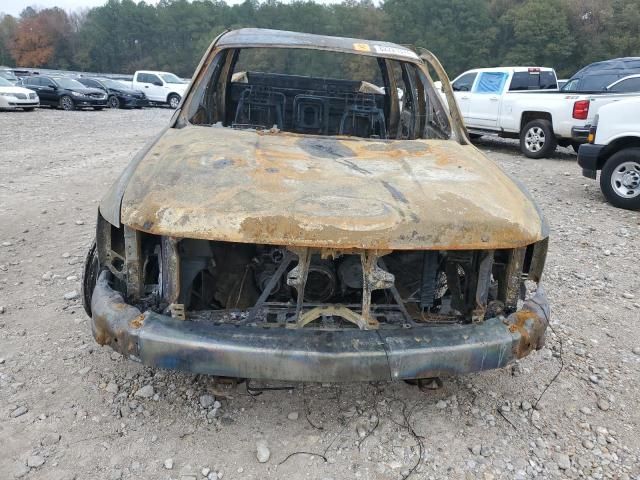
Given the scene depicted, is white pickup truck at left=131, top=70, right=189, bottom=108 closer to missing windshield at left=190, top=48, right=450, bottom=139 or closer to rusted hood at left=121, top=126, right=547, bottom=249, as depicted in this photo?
missing windshield at left=190, top=48, right=450, bottom=139

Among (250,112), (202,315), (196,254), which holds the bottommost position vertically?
(202,315)

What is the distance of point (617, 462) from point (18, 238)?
487 centimetres

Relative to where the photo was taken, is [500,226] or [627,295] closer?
[500,226]

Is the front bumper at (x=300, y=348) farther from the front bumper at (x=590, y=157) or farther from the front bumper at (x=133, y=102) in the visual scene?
the front bumper at (x=133, y=102)

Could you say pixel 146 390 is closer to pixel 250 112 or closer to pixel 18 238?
pixel 250 112

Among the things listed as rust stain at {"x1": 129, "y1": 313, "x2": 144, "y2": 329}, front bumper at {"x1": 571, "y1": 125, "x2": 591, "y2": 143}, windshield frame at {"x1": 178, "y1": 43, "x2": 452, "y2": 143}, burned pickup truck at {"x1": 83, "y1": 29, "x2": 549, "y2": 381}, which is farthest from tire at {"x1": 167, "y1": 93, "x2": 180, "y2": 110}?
rust stain at {"x1": 129, "y1": 313, "x2": 144, "y2": 329}

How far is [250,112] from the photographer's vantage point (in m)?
4.43

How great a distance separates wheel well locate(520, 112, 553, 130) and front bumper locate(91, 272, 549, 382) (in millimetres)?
9005

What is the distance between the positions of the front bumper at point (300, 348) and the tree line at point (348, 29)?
103 feet

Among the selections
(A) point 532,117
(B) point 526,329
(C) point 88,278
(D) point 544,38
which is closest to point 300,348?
(B) point 526,329

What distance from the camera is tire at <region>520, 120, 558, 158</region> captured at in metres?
10.2

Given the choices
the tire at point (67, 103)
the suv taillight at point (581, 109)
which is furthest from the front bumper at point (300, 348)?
the tire at point (67, 103)

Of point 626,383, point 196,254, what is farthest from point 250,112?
point 626,383

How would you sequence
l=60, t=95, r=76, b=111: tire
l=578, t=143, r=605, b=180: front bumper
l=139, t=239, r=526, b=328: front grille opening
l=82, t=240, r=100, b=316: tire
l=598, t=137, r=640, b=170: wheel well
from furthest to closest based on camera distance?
l=60, t=95, r=76, b=111: tire, l=578, t=143, r=605, b=180: front bumper, l=598, t=137, r=640, b=170: wheel well, l=82, t=240, r=100, b=316: tire, l=139, t=239, r=526, b=328: front grille opening
